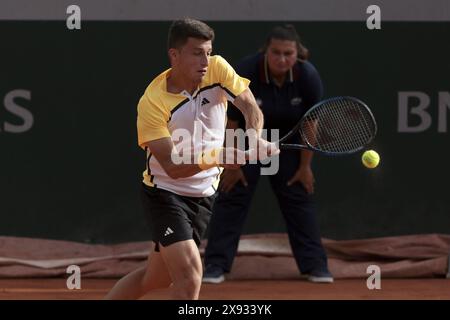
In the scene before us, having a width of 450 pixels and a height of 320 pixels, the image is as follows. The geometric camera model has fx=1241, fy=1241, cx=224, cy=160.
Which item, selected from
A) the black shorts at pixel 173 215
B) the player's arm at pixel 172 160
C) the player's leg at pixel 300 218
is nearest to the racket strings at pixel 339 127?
the black shorts at pixel 173 215

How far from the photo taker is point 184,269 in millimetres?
4852

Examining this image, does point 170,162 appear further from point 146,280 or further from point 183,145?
point 146,280

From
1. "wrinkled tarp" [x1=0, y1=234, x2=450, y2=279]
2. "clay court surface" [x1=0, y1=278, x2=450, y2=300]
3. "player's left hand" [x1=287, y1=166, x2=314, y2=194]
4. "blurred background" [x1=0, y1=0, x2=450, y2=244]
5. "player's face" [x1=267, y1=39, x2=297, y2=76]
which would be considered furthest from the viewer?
"blurred background" [x1=0, y1=0, x2=450, y2=244]

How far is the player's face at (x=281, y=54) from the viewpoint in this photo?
671cm

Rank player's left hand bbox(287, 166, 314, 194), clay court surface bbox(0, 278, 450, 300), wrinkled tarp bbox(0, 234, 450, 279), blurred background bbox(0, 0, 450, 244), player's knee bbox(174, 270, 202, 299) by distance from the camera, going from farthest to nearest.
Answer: blurred background bbox(0, 0, 450, 244), wrinkled tarp bbox(0, 234, 450, 279), player's left hand bbox(287, 166, 314, 194), clay court surface bbox(0, 278, 450, 300), player's knee bbox(174, 270, 202, 299)

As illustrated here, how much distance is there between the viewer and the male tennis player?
4910 mm

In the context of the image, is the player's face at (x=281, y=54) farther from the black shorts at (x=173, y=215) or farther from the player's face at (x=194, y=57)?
the player's face at (x=194, y=57)

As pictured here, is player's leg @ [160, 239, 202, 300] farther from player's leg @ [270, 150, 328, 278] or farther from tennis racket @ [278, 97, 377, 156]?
player's leg @ [270, 150, 328, 278]

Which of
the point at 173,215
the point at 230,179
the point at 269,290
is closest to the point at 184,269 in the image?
the point at 173,215

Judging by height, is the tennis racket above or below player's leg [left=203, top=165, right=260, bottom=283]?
above

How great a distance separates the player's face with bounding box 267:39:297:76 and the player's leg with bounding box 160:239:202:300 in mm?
2049

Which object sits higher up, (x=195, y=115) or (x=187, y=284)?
(x=195, y=115)

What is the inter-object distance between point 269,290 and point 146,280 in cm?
187

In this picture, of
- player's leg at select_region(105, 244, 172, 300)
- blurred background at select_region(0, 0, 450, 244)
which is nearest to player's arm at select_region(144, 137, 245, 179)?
player's leg at select_region(105, 244, 172, 300)
